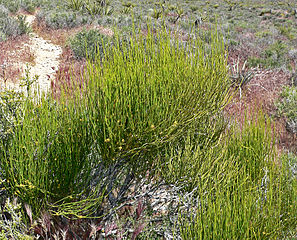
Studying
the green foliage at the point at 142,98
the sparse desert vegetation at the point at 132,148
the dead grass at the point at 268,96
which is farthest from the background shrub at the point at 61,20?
the green foliage at the point at 142,98

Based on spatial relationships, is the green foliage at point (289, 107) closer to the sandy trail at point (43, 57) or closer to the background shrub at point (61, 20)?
the sandy trail at point (43, 57)

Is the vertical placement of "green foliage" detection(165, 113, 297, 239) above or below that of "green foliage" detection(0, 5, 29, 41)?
above

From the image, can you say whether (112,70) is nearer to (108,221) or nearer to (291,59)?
(108,221)

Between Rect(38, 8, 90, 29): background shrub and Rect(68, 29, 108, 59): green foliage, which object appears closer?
Rect(68, 29, 108, 59): green foliage

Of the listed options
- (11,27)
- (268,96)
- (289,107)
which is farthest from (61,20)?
(289,107)

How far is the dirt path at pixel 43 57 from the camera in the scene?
22.1 ft

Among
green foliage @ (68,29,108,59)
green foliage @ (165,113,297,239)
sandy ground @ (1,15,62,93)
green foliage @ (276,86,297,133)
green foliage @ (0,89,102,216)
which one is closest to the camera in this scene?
green foliage @ (165,113,297,239)

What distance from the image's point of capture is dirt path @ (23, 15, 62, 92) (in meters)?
6.75

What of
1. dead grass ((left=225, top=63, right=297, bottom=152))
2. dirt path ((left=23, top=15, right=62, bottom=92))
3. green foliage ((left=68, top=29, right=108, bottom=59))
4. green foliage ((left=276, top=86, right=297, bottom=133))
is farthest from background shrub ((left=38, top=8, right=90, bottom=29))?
green foliage ((left=276, top=86, right=297, bottom=133))

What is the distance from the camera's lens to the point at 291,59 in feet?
33.5

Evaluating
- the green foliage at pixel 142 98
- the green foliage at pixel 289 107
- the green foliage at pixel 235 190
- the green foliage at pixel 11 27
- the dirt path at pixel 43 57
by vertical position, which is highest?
the green foliage at pixel 142 98

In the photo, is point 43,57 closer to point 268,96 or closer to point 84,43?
point 84,43

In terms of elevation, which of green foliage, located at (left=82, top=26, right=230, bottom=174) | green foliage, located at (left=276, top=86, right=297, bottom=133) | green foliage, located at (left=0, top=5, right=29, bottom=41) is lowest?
green foliage, located at (left=276, top=86, right=297, bottom=133)

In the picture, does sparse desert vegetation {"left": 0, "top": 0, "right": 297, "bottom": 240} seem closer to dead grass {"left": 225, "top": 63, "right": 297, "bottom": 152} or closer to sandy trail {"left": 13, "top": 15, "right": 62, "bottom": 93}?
dead grass {"left": 225, "top": 63, "right": 297, "bottom": 152}
